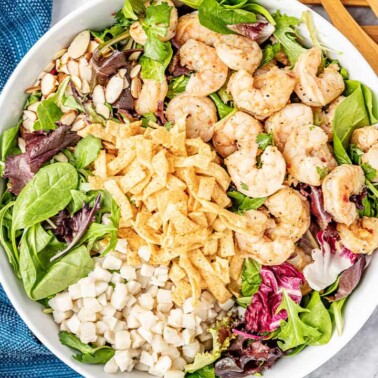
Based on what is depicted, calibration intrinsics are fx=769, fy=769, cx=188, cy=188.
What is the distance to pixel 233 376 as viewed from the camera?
3.19m

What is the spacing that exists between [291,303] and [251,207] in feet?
1.38

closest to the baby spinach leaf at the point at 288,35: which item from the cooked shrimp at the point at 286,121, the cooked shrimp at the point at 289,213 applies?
the cooked shrimp at the point at 286,121

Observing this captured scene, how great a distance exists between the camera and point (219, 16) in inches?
116

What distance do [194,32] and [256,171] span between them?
0.61m

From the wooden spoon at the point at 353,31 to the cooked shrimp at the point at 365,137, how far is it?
32cm

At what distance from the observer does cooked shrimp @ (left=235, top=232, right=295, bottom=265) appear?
2998 mm

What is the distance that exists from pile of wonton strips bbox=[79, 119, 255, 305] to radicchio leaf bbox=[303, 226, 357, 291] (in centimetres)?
30

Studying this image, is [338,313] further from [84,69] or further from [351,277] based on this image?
[84,69]

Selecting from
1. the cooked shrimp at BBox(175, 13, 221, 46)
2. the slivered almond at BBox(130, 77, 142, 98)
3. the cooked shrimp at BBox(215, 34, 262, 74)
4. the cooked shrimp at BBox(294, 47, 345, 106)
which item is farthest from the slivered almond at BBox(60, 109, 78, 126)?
the cooked shrimp at BBox(294, 47, 345, 106)

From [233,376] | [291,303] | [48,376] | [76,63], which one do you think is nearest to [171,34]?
[76,63]

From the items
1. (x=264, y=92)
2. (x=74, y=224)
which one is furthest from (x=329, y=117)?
→ (x=74, y=224)

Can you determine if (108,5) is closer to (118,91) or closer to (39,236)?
(118,91)

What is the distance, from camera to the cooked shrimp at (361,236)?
2.97 metres

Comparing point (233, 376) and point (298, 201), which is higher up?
point (298, 201)
